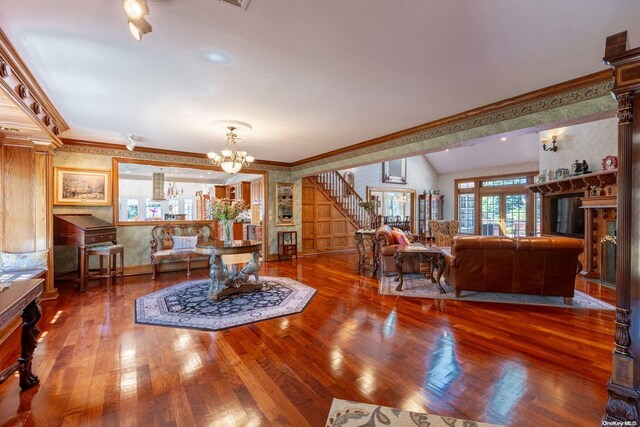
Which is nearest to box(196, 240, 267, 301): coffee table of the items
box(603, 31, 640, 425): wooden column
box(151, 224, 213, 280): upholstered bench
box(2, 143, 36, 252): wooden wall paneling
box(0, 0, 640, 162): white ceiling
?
box(151, 224, 213, 280): upholstered bench

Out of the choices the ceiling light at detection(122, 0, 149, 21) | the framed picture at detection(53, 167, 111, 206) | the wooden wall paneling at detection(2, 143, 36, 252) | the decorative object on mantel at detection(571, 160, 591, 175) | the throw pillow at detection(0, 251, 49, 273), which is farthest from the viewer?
the decorative object on mantel at detection(571, 160, 591, 175)

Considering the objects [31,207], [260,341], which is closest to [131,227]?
[31,207]

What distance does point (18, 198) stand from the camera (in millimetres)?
3945

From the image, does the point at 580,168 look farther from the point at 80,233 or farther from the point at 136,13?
the point at 80,233

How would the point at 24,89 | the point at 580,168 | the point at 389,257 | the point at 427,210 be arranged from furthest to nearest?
the point at 427,210, the point at 580,168, the point at 389,257, the point at 24,89

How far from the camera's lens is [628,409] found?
165 centimetres

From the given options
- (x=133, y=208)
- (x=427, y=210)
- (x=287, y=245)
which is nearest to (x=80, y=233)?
(x=287, y=245)

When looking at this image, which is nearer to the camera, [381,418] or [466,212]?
[381,418]

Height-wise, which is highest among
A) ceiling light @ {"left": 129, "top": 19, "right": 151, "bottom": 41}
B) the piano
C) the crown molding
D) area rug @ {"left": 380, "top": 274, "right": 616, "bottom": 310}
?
the crown molding

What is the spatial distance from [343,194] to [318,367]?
7.50 metres

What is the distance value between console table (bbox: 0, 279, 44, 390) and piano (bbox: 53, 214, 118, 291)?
117 inches

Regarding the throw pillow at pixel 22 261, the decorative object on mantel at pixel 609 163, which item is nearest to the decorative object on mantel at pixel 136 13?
the throw pillow at pixel 22 261

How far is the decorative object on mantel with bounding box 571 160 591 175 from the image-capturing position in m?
5.59

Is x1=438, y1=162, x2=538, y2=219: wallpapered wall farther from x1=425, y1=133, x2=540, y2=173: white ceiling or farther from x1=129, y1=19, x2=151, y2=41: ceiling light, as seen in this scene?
x1=129, y1=19, x2=151, y2=41: ceiling light
